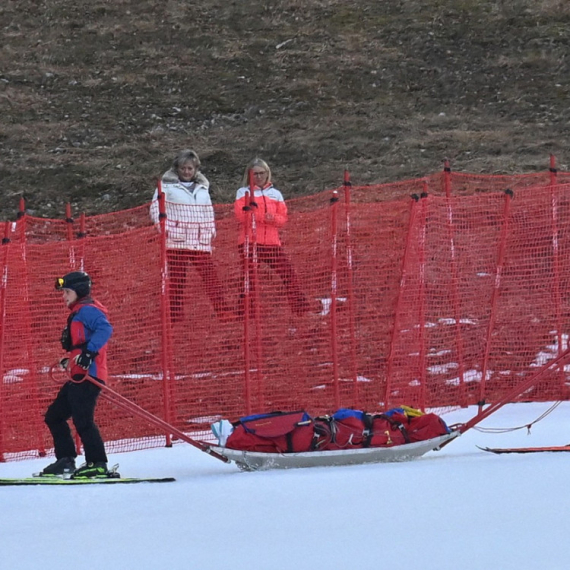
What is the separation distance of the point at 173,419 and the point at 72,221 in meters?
2.08

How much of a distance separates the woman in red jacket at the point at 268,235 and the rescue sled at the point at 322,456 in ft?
8.50

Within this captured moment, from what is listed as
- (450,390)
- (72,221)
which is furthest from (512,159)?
(72,221)

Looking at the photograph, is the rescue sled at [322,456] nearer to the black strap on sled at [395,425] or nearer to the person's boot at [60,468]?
the black strap on sled at [395,425]

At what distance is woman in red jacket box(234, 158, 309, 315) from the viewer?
9.55 metres

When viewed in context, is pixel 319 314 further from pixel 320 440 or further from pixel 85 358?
pixel 85 358

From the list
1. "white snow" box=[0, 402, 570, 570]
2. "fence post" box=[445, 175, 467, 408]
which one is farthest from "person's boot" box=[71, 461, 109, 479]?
"fence post" box=[445, 175, 467, 408]

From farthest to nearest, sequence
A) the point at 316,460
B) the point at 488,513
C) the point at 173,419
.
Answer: the point at 173,419 → the point at 316,460 → the point at 488,513

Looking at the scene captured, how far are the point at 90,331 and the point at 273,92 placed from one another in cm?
1738

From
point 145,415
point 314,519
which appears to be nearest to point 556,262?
point 145,415

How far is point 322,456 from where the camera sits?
7.16 metres

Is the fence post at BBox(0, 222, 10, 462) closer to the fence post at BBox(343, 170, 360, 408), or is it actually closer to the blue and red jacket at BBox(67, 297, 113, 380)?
the blue and red jacket at BBox(67, 297, 113, 380)

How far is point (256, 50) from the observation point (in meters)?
25.8

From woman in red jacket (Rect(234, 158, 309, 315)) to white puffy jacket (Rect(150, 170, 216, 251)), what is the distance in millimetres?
287

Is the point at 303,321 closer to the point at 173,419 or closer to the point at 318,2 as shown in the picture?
the point at 173,419
